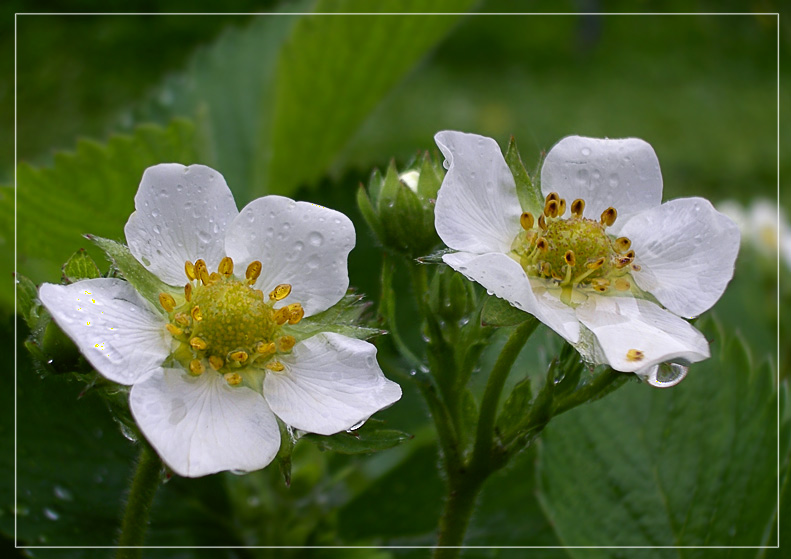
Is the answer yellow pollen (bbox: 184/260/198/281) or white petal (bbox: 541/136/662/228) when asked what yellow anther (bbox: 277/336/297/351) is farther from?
white petal (bbox: 541/136/662/228)

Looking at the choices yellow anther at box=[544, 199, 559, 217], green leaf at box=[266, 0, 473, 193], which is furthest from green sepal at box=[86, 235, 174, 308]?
green leaf at box=[266, 0, 473, 193]

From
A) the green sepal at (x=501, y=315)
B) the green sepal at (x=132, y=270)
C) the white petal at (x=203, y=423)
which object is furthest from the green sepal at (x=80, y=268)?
the green sepal at (x=501, y=315)

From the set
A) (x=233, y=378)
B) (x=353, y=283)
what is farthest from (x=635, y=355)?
(x=353, y=283)

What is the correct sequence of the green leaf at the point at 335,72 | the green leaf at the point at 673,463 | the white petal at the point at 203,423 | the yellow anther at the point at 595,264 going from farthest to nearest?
the green leaf at the point at 335,72, the green leaf at the point at 673,463, the yellow anther at the point at 595,264, the white petal at the point at 203,423

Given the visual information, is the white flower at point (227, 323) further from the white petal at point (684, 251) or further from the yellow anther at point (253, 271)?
the white petal at point (684, 251)

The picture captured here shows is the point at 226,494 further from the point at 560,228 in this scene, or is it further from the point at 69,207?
the point at 560,228

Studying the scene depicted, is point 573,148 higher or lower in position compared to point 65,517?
higher

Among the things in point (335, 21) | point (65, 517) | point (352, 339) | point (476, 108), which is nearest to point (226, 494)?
point (65, 517)
